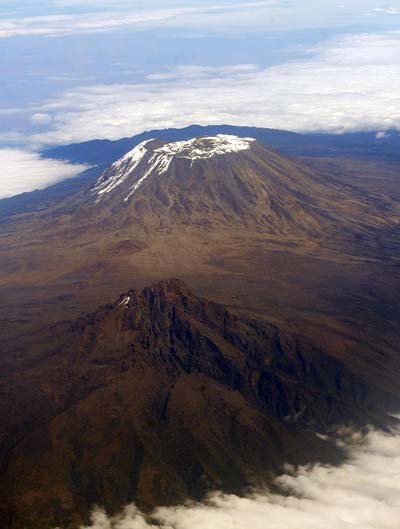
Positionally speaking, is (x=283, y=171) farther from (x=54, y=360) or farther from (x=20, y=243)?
(x=54, y=360)

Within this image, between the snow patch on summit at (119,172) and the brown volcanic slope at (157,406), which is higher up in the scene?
the snow patch on summit at (119,172)

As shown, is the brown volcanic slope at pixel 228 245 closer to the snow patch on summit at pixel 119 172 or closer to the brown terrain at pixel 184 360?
the snow patch on summit at pixel 119 172

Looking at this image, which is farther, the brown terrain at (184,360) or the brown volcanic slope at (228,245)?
the brown volcanic slope at (228,245)

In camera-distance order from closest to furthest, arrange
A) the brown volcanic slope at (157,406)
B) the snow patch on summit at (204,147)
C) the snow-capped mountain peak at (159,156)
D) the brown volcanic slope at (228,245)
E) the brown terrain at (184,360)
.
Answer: the brown volcanic slope at (157,406), the brown terrain at (184,360), the brown volcanic slope at (228,245), the snow patch on summit at (204,147), the snow-capped mountain peak at (159,156)

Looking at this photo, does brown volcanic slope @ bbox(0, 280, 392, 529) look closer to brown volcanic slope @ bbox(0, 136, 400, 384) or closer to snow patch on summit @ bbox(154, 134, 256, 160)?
brown volcanic slope @ bbox(0, 136, 400, 384)

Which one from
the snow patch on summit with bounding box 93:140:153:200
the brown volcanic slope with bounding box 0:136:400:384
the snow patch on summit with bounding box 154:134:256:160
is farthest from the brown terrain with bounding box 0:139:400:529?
the snow patch on summit with bounding box 93:140:153:200

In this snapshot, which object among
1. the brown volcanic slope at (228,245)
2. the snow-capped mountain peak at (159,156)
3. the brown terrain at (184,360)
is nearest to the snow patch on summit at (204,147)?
the snow-capped mountain peak at (159,156)

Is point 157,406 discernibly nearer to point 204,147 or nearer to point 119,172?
point 204,147

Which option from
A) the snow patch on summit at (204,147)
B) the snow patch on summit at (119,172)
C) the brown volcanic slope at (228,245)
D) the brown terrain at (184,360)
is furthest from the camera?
the snow patch on summit at (119,172)
